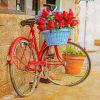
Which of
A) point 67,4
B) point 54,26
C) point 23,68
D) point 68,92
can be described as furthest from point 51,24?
point 67,4

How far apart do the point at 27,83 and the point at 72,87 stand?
30.1 inches

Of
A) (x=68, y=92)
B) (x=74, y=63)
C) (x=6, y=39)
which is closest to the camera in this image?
(x=6, y=39)

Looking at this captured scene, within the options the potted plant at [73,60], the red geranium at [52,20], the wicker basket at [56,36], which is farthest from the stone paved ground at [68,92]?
the red geranium at [52,20]

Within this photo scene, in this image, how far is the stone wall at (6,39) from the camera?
16.3ft

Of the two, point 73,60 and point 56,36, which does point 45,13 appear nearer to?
point 56,36

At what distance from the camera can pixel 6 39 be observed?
201 inches

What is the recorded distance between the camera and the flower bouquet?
5.24m

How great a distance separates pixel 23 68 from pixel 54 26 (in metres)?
0.81

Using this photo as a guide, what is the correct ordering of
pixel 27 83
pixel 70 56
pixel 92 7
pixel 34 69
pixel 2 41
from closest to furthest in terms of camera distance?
1. pixel 2 41
2. pixel 34 69
3. pixel 27 83
4. pixel 70 56
5. pixel 92 7

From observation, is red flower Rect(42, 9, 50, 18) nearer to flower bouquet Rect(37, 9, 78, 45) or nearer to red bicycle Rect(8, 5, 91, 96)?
flower bouquet Rect(37, 9, 78, 45)

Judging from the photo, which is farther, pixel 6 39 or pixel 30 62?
pixel 30 62

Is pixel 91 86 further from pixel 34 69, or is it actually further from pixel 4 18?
pixel 4 18

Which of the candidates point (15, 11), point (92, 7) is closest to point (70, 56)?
point (15, 11)

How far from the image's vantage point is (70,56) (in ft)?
22.8
